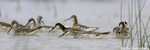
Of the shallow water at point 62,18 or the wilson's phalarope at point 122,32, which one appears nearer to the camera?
the shallow water at point 62,18

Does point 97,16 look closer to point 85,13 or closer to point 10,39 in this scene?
point 85,13

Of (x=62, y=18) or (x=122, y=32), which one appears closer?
(x=122, y=32)

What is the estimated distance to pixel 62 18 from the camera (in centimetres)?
1599

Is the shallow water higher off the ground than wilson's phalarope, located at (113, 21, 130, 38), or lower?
lower

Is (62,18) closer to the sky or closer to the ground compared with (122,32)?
closer to the ground

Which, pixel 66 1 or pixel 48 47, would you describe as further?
pixel 66 1

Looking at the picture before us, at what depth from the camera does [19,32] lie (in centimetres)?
1145

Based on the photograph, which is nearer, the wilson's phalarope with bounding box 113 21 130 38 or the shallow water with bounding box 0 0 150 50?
the shallow water with bounding box 0 0 150 50

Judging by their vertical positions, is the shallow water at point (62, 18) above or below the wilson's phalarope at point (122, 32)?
below

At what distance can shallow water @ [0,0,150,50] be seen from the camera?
32.1 feet

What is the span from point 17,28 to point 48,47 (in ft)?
7.52

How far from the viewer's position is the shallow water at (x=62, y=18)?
9795 mm

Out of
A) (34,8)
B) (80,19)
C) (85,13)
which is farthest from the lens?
(34,8)

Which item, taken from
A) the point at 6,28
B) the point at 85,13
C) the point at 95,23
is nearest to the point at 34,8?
the point at 85,13
